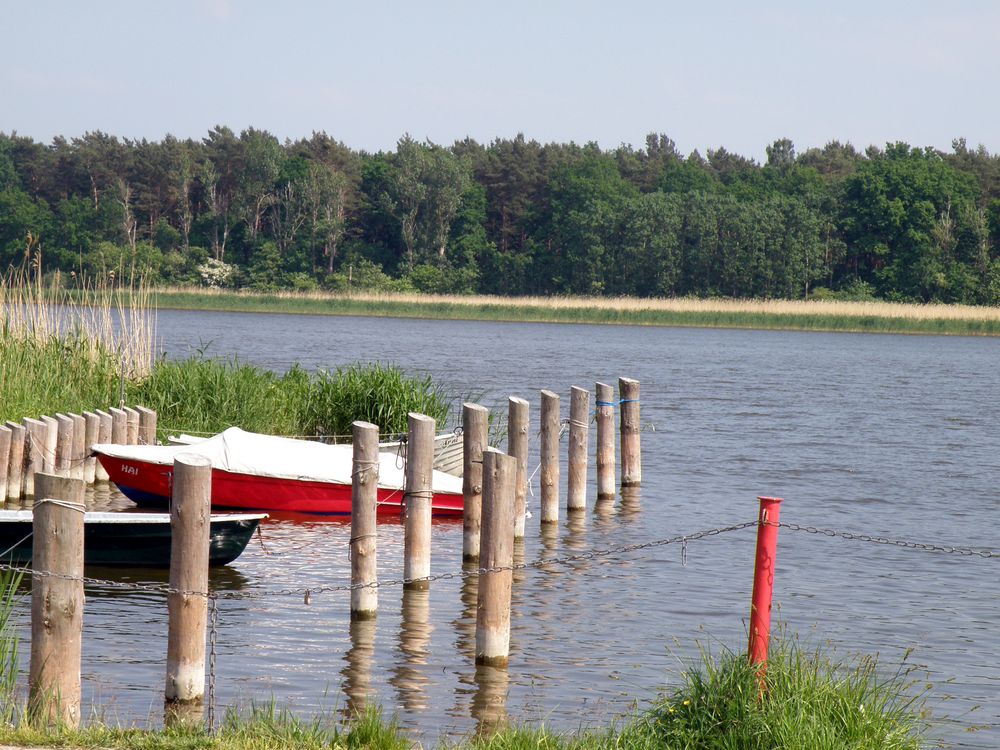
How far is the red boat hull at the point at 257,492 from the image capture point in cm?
1570

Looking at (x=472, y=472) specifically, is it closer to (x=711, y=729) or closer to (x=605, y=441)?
(x=605, y=441)

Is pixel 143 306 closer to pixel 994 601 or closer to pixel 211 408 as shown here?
pixel 211 408

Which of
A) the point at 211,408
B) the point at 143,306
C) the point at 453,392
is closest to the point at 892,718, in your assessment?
the point at 211,408

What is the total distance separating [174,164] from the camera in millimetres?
93438

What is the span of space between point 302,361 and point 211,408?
2350 centimetres

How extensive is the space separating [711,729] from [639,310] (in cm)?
6689

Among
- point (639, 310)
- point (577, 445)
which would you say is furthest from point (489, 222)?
point (577, 445)

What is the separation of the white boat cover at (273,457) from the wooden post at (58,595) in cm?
760

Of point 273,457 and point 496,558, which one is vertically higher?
point 496,558

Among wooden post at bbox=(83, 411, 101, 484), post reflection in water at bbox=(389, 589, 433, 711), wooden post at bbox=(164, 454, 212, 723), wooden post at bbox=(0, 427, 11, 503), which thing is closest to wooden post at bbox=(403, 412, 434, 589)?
post reflection in water at bbox=(389, 589, 433, 711)

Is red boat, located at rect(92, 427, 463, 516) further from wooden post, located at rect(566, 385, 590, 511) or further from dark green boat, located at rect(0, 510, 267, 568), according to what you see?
dark green boat, located at rect(0, 510, 267, 568)

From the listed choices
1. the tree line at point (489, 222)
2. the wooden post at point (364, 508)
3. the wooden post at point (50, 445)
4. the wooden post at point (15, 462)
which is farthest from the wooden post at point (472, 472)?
the tree line at point (489, 222)

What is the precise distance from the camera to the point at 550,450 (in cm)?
1571

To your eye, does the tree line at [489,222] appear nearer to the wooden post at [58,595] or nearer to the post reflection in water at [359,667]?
the post reflection in water at [359,667]
